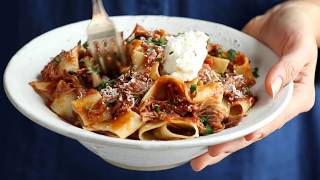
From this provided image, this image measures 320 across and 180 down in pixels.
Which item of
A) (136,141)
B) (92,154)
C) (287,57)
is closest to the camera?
(136,141)

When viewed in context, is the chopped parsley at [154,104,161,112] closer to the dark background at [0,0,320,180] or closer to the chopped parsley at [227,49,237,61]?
the chopped parsley at [227,49,237,61]

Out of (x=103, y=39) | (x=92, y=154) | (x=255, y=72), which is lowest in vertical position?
(x=92, y=154)

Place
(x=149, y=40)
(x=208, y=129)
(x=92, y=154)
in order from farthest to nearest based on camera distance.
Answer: (x=92, y=154) → (x=149, y=40) → (x=208, y=129)

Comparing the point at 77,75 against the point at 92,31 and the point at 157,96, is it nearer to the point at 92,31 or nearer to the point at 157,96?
the point at 92,31

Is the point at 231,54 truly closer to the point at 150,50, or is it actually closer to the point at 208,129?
the point at 150,50

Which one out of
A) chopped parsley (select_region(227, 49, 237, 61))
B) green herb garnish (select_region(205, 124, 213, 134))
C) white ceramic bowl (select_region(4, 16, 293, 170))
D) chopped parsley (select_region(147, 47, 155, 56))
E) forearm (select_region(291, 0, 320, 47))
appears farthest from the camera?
forearm (select_region(291, 0, 320, 47))

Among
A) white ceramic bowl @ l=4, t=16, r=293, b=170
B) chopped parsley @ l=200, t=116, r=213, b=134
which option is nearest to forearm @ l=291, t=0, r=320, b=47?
white ceramic bowl @ l=4, t=16, r=293, b=170

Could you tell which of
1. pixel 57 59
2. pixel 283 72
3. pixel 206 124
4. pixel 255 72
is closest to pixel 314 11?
pixel 255 72
